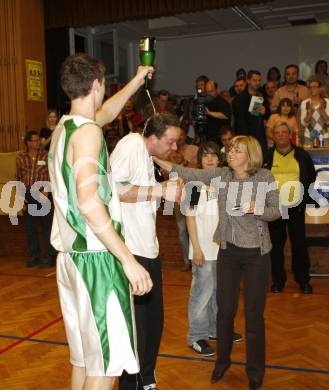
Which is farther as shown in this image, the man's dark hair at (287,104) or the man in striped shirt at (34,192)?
the man in striped shirt at (34,192)

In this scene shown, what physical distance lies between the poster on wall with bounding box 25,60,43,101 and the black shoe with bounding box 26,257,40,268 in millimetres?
3285

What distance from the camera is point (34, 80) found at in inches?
360

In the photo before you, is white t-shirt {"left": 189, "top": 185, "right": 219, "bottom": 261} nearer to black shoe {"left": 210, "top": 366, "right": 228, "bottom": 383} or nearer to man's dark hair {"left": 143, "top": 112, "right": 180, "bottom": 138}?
black shoe {"left": 210, "top": 366, "right": 228, "bottom": 383}

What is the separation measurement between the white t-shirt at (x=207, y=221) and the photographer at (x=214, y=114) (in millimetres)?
3650

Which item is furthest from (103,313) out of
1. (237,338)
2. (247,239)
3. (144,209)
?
(237,338)

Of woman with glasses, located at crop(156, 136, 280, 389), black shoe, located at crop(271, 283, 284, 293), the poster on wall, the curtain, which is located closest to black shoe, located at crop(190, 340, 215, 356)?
woman with glasses, located at crop(156, 136, 280, 389)

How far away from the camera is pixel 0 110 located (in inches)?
359

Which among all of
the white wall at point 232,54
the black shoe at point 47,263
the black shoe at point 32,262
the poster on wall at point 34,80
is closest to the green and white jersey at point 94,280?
Answer: the black shoe at point 47,263

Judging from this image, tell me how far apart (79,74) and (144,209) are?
0.98 metres

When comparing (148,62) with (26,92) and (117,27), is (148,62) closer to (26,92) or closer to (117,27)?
(26,92)

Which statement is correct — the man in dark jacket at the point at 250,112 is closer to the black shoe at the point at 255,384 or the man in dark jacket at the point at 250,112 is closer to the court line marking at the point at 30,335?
the court line marking at the point at 30,335

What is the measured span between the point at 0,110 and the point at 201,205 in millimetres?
6338

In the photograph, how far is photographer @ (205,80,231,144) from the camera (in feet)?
24.5

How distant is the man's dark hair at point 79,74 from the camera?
1.99 m
